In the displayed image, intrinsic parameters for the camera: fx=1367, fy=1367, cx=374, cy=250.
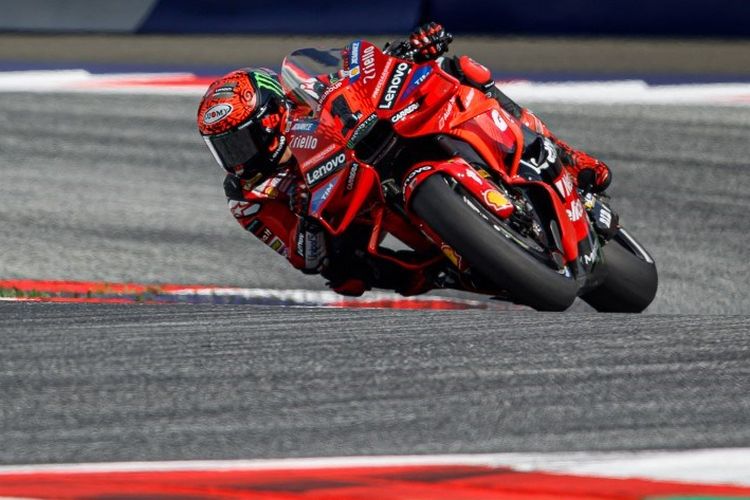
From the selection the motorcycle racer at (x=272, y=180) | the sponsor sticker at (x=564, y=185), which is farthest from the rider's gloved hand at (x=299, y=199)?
the sponsor sticker at (x=564, y=185)

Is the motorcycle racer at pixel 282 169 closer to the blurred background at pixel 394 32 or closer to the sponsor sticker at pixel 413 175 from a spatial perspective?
the sponsor sticker at pixel 413 175

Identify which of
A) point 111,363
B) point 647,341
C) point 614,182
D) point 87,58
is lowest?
point 87,58

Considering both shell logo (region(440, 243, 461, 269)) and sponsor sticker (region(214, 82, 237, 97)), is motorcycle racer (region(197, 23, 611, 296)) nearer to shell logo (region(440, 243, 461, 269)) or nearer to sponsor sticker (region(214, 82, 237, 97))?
sponsor sticker (region(214, 82, 237, 97))

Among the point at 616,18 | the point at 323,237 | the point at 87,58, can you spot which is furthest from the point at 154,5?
the point at 323,237

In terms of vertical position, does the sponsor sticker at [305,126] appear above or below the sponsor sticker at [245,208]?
above

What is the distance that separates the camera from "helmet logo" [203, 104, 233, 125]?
5219mm

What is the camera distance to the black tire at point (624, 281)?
18.2ft

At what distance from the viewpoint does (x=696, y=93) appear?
8.78 meters

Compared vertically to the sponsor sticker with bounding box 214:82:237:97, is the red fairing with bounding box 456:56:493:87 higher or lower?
higher

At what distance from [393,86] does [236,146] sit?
0.74 meters

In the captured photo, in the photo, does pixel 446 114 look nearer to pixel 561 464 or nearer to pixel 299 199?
pixel 299 199

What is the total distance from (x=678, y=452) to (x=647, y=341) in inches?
37.1

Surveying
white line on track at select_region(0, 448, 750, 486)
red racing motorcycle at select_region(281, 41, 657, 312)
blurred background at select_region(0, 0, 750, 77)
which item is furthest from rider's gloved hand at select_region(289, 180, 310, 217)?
blurred background at select_region(0, 0, 750, 77)

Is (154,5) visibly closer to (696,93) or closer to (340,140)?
(696,93)
